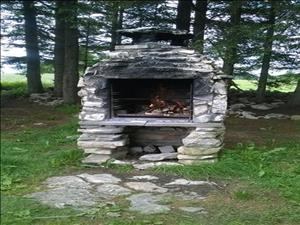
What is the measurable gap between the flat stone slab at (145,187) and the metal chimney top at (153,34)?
2490mm

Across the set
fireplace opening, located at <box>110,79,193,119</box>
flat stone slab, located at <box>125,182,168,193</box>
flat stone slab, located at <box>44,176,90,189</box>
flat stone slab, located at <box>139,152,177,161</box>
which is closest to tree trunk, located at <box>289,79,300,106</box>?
fireplace opening, located at <box>110,79,193,119</box>

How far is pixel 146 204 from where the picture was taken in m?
4.81

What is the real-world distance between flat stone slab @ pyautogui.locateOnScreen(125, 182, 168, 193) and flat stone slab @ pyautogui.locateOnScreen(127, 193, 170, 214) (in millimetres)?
220

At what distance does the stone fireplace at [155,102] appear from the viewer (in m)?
6.78

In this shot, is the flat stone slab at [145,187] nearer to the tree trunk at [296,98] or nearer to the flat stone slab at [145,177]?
the flat stone slab at [145,177]

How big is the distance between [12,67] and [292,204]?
16.2m

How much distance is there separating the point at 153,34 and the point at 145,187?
2665 mm

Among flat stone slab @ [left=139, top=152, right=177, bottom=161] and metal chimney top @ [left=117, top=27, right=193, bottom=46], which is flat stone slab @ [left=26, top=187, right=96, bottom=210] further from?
metal chimney top @ [left=117, top=27, right=193, bottom=46]

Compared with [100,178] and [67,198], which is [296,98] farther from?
[67,198]

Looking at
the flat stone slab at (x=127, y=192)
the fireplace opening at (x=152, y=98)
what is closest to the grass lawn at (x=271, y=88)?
the fireplace opening at (x=152, y=98)

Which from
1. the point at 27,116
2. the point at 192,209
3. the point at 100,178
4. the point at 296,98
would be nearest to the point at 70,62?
the point at 27,116

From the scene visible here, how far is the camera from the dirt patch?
1120 cm

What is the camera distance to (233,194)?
525 cm

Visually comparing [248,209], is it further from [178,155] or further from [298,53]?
[298,53]
